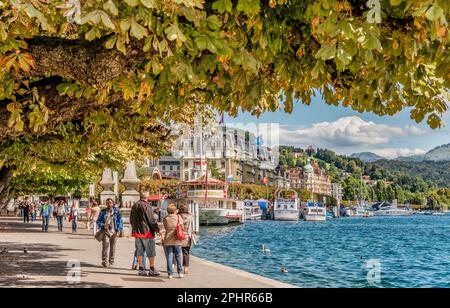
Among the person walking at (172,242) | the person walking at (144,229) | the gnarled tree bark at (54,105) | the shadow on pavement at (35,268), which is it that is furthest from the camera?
the person walking at (144,229)

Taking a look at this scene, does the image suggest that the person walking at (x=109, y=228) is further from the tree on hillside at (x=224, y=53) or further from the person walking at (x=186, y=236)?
the tree on hillside at (x=224, y=53)

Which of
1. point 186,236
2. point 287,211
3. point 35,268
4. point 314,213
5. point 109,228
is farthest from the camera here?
point 314,213

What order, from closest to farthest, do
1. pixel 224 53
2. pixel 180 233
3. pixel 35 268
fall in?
pixel 224 53
pixel 180 233
pixel 35 268

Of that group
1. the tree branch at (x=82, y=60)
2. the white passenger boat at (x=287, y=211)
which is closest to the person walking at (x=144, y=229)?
the tree branch at (x=82, y=60)

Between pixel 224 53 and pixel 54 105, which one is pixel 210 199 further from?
pixel 224 53

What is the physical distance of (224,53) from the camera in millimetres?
5559

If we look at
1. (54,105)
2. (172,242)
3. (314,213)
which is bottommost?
(314,213)

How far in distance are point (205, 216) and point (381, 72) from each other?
69.4 metres

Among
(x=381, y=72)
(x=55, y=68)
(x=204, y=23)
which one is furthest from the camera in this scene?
(x=55, y=68)

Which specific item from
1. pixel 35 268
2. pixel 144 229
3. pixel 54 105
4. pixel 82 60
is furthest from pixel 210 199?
pixel 82 60

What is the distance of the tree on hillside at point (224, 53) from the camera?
5008mm
